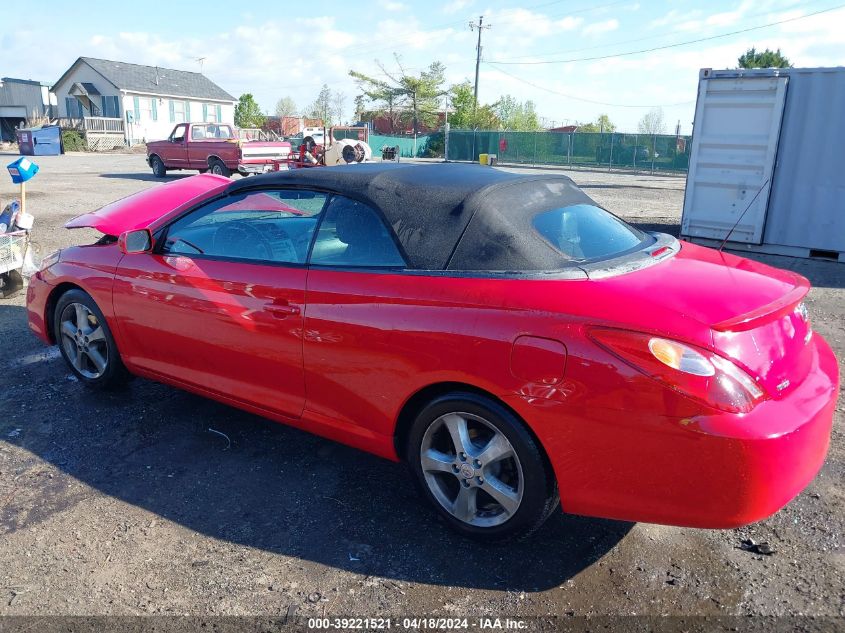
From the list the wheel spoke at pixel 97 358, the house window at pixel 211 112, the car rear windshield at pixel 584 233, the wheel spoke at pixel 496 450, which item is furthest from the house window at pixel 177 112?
the wheel spoke at pixel 496 450

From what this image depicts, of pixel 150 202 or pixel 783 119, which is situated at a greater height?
pixel 783 119

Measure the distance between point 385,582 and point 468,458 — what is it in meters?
0.61

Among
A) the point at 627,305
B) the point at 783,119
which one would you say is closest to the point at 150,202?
the point at 627,305

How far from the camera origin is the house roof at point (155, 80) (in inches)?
1948

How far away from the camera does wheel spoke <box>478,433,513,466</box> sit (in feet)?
9.18

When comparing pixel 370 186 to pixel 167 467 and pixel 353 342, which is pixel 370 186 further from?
pixel 167 467

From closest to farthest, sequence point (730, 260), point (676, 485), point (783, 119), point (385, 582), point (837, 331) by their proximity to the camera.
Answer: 1. point (676, 485)
2. point (385, 582)
3. point (730, 260)
4. point (837, 331)
5. point (783, 119)

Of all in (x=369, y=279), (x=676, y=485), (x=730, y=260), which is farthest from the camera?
(x=730, y=260)

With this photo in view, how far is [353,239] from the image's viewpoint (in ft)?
10.8

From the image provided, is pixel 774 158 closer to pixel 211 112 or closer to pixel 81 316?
pixel 81 316

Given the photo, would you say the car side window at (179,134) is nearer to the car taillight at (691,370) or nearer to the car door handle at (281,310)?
the car door handle at (281,310)

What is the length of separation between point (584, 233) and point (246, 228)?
1952mm

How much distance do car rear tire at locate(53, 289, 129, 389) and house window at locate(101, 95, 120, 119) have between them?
5051cm

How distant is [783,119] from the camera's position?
9586mm
